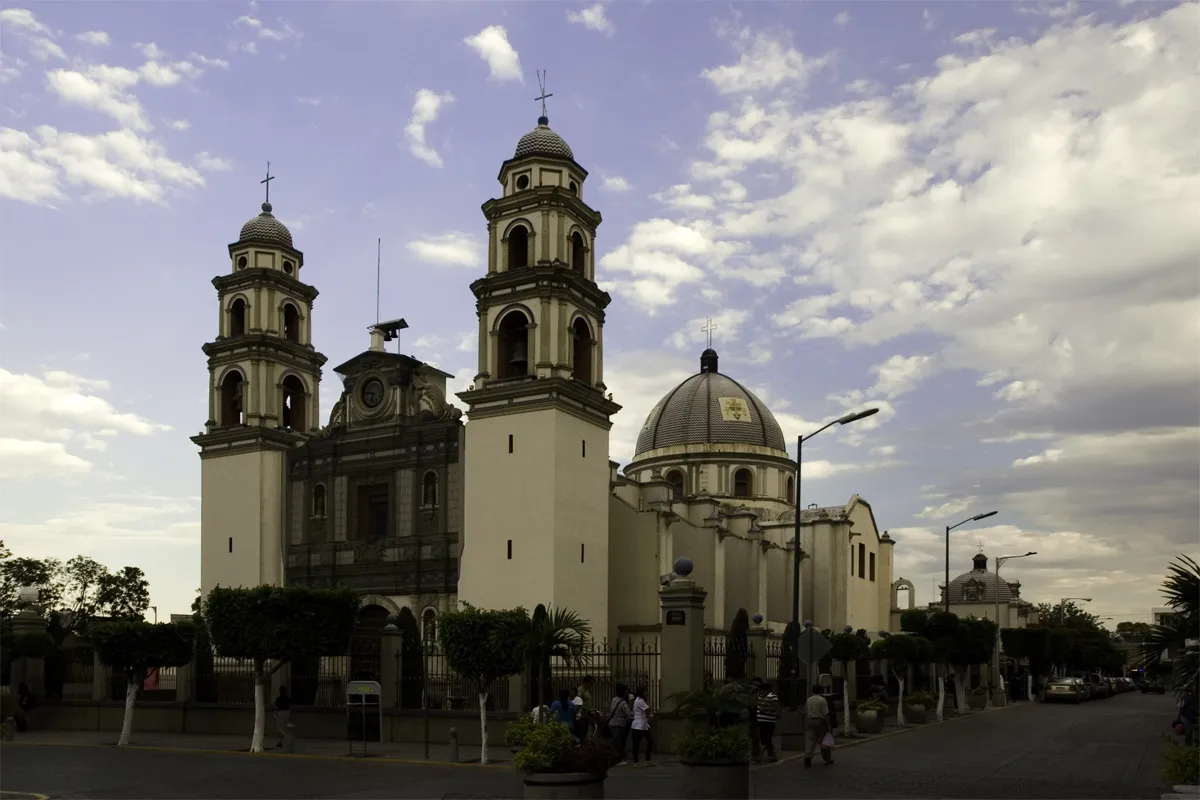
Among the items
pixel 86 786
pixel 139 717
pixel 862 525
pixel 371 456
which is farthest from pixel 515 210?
pixel 862 525

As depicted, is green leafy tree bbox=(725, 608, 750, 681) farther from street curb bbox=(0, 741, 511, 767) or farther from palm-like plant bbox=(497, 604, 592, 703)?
street curb bbox=(0, 741, 511, 767)

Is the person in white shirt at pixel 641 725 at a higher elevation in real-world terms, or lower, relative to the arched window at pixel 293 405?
lower

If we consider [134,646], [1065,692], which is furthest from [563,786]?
[1065,692]

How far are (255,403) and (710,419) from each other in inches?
1132

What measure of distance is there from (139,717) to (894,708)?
2564 centimetres

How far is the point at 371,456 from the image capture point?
1794 inches

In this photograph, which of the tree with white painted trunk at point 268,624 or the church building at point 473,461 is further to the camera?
the church building at point 473,461

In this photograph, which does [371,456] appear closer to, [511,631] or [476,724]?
[476,724]

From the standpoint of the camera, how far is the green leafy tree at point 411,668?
3101 cm

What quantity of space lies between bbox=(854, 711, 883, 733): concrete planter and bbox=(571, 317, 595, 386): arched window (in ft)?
48.7

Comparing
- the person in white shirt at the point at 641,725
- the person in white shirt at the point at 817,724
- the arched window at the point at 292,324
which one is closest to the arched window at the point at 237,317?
the arched window at the point at 292,324

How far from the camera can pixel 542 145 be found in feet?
142

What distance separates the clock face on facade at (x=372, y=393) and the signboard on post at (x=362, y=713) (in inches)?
731

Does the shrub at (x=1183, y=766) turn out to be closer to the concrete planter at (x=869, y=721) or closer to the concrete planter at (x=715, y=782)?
the concrete planter at (x=715, y=782)
